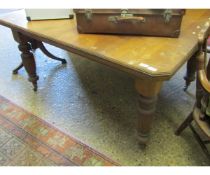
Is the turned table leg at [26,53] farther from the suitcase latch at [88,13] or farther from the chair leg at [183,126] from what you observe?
the chair leg at [183,126]

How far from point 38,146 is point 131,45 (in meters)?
0.80

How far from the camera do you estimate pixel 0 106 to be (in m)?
1.62

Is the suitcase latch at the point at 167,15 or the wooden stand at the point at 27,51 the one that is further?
the wooden stand at the point at 27,51

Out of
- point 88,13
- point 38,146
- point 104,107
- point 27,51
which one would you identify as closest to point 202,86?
point 88,13

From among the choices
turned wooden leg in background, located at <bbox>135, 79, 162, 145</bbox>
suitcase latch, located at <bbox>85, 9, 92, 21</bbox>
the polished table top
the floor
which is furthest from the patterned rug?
suitcase latch, located at <bbox>85, 9, 92, 21</bbox>

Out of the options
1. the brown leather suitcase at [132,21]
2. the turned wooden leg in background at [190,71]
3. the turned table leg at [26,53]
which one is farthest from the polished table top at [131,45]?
the turned wooden leg in background at [190,71]

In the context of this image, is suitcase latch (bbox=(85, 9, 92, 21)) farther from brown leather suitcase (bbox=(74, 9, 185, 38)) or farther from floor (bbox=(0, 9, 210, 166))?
floor (bbox=(0, 9, 210, 166))

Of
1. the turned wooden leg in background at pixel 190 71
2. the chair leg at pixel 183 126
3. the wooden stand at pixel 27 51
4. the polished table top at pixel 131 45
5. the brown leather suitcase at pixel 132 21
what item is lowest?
the chair leg at pixel 183 126

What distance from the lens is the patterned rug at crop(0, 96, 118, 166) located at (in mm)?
1241

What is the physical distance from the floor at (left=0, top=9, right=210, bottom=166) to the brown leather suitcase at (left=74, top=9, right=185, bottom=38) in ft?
2.03

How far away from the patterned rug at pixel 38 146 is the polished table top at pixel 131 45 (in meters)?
0.58

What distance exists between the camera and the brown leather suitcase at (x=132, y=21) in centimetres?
99
